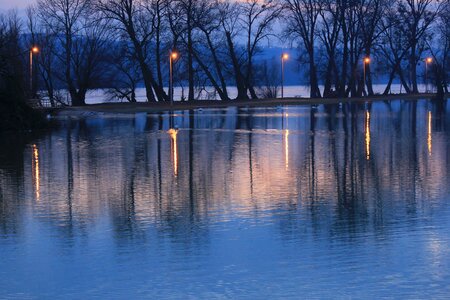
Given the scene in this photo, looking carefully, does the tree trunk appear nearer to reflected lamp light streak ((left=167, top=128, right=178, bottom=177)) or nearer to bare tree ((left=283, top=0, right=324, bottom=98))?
bare tree ((left=283, top=0, right=324, bottom=98))

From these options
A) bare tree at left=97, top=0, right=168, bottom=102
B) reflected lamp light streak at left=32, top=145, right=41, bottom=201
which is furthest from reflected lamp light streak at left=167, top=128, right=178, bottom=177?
bare tree at left=97, top=0, right=168, bottom=102

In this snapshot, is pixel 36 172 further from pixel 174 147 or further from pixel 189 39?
pixel 189 39

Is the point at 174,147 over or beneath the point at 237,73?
beneath

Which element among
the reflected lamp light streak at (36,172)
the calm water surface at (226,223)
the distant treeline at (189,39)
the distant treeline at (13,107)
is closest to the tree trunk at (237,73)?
the distant treeline at (189,39)

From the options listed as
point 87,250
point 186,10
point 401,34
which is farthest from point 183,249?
point 401,34

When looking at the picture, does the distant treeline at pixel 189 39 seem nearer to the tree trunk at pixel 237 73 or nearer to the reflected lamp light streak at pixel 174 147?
the tree trunk at pixel 237 73

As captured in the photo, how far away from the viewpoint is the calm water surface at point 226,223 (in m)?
8.02

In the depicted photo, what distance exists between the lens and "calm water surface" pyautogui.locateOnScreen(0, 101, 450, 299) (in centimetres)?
802

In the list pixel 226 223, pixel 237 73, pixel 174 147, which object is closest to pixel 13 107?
pixel 174 147

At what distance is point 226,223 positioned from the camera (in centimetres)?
1109

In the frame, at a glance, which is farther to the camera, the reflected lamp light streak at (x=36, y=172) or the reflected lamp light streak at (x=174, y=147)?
the reflected lamp light streak at (x=174, y=147)

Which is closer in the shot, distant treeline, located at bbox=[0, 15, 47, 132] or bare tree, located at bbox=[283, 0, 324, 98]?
distant treeline, located at bbox=[0, 15, 47, 132]

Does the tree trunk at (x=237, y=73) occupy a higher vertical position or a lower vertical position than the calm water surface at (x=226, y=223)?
higher

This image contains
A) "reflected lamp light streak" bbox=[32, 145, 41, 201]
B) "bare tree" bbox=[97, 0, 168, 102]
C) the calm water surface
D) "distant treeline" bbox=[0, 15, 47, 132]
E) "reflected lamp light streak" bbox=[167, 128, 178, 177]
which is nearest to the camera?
the calm water surface
